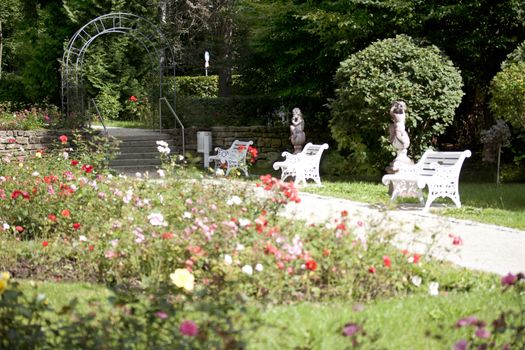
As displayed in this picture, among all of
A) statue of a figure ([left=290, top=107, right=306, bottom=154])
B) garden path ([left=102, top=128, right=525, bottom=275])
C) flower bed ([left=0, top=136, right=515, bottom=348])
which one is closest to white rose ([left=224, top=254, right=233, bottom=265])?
flower bed ([left=0, top=136, right=515, bottom=348])

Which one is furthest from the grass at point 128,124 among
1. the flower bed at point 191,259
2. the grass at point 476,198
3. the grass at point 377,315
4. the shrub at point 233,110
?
the grass at point 377,315

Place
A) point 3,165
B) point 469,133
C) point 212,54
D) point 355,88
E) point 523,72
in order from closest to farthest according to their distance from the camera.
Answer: point 3,165 < point 523,72 < point 355,88 < point 469,133 < point 212,54

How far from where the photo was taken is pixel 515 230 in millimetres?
8305

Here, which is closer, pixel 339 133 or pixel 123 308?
pixel 123 308

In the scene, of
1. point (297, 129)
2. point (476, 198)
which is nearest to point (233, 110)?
point (297, 129)

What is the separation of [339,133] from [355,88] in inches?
44.8

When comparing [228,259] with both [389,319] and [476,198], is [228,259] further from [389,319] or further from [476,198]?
[476,198]

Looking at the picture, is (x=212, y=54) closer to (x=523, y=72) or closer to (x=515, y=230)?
(x=523, y=72)

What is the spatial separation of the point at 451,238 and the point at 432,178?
304 cm

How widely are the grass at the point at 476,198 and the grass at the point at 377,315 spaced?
3258 mm

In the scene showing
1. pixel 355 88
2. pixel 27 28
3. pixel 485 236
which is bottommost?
pixel 485 236

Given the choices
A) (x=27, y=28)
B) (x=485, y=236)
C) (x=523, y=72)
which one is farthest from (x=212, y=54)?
(x=485, y=236)

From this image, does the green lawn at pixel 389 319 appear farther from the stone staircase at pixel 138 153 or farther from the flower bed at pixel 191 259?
the stone staircase at pixel 138 153

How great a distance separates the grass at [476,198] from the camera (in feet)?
30.7
